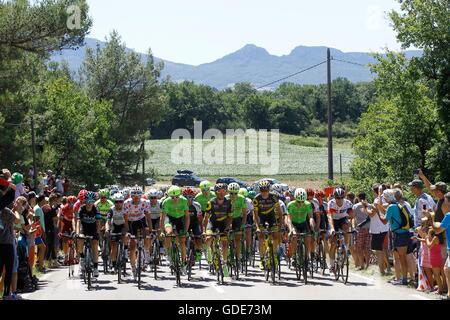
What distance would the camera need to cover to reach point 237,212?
1753 centimetres

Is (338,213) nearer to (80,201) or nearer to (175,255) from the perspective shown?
(175,255)

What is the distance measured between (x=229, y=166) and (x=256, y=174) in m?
12.0

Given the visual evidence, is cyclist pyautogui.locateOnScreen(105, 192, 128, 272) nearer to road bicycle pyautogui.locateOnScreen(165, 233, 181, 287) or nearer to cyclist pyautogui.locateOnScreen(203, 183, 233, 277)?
road bicycle pyautogui.locateOnScreen(165, 233, 181, 287)

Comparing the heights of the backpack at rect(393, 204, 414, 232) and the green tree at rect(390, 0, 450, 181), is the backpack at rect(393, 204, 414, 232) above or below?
below

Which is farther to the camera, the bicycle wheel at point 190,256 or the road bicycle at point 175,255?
the bicycle wheel at point 190,256

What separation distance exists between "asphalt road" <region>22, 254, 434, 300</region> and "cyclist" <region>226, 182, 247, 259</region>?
83 cm

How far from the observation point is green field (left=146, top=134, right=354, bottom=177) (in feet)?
335

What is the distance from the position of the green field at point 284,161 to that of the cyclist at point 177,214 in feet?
229

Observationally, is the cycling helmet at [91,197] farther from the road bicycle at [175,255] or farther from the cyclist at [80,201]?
the road bicycle at [175,255]

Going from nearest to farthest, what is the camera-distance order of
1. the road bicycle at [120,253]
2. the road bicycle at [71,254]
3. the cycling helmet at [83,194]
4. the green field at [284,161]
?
the road bicycle at [120,253], the cycling helmet at [83,194], the road bicycle at [71,254], the green field at [284,161]

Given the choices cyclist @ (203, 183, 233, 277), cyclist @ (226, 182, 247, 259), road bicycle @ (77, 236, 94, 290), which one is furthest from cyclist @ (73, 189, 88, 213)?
cyclist @ (226, 182, 247, 259)

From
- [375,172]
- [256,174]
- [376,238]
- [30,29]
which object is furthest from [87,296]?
[256,174]

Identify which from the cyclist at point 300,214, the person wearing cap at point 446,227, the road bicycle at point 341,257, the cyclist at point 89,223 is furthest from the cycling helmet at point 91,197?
the person wearing cap at point 446,227

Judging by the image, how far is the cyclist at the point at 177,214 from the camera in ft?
53.7
